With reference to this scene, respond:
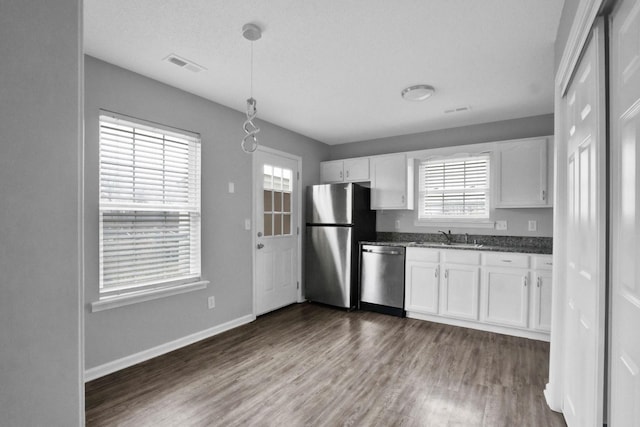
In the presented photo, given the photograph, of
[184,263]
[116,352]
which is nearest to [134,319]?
[116,352]

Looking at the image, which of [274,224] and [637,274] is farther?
[274,224]

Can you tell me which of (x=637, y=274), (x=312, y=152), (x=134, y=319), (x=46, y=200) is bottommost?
(x=134, y=319)

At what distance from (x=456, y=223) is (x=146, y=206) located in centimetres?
358

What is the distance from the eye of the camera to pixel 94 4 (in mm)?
1850

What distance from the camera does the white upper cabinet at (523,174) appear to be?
3.50 metres

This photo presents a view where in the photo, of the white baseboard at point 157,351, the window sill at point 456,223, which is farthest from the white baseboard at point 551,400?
the white baseboard at point 157,351

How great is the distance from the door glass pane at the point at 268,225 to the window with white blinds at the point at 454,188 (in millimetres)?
2032

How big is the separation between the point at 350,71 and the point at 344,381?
2438 millimetres

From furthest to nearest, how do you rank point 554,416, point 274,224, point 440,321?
point 274,224 < point 440,321 < point 554,416

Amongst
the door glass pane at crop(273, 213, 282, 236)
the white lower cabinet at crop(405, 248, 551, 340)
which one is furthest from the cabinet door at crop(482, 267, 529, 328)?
the door glass pane at crop(273, 213, 282, 236)

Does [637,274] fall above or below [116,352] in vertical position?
above

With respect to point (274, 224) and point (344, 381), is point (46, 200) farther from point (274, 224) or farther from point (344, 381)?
point (274, 224)

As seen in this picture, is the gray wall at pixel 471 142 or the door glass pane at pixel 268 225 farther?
the door glass pane at pixel 268 225

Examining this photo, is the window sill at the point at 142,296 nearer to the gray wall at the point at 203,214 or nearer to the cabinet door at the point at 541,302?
the gray wall at the point at 203,214
